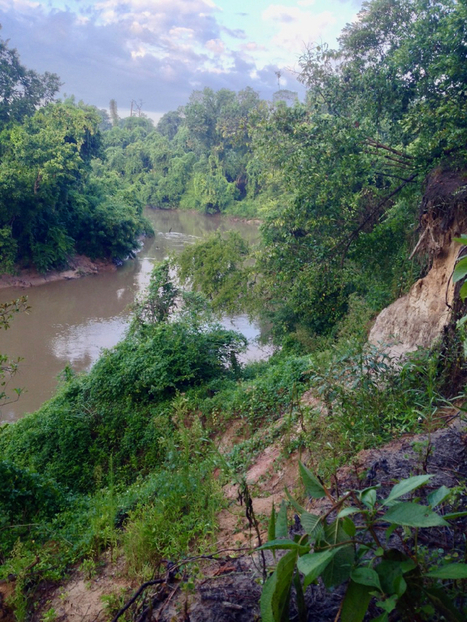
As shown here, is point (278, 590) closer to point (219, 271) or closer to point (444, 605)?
point (444, 605)

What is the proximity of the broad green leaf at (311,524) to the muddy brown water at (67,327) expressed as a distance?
28.2ft

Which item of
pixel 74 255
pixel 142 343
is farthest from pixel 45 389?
pixel 74 255

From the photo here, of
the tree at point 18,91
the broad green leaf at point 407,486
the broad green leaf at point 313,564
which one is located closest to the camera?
the broad green leaf at point 313,564

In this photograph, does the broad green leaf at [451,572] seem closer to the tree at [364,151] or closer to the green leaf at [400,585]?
the green leaf at [400,585]

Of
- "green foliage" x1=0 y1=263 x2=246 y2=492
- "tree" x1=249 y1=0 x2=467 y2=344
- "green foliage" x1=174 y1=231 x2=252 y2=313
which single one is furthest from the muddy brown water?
"tree" x1=249 y1=0 x2=467 y2=344

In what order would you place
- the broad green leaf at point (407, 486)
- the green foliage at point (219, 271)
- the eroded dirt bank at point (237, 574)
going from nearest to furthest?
1. the broad green leaf at point (407, 486)
2. the eroded dirt bank at point (237, 574)
3. the green foliage at point (219, 271)

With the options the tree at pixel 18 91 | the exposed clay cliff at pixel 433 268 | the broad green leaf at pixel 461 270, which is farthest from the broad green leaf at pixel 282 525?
the tree at pixel 18 91

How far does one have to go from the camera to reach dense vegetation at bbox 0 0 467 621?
347 centimetres

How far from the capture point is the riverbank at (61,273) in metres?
18.5

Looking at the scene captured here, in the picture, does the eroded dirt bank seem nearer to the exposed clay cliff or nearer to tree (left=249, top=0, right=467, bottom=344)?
the exposed clay cliff

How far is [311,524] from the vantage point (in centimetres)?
128

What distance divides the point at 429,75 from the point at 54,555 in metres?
8.36

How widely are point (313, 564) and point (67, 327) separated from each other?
15.7 m

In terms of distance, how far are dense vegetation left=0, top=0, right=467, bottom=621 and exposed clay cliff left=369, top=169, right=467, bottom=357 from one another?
20.7 inches
